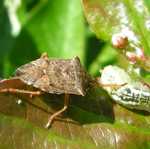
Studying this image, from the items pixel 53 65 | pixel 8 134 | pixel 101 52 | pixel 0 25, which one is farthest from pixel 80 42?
pixel 8 134

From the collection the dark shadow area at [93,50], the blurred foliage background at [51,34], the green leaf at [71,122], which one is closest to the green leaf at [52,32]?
the blurred foliage background at [51,34]

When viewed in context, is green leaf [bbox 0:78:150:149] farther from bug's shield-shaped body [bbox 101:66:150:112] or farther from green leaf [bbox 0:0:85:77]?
green leaf [bbox 0:0:85:77]

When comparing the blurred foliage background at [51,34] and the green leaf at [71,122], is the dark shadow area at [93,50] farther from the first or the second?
the green leaf at [71,122]

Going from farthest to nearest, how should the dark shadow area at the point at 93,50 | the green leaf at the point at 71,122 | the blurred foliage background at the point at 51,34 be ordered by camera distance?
the dark shadow area at the point at 93,50
the blurred foliage background at the point at 51,34
the green leaf at the point at 71,122

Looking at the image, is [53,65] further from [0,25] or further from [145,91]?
[0,25]

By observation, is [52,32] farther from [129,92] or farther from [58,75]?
[129,92]

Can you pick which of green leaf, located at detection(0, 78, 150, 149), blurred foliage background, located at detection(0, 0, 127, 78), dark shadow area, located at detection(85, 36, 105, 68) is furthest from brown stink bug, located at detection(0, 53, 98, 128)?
dark shadow area, located at detection(85, 36, 105, 68)
